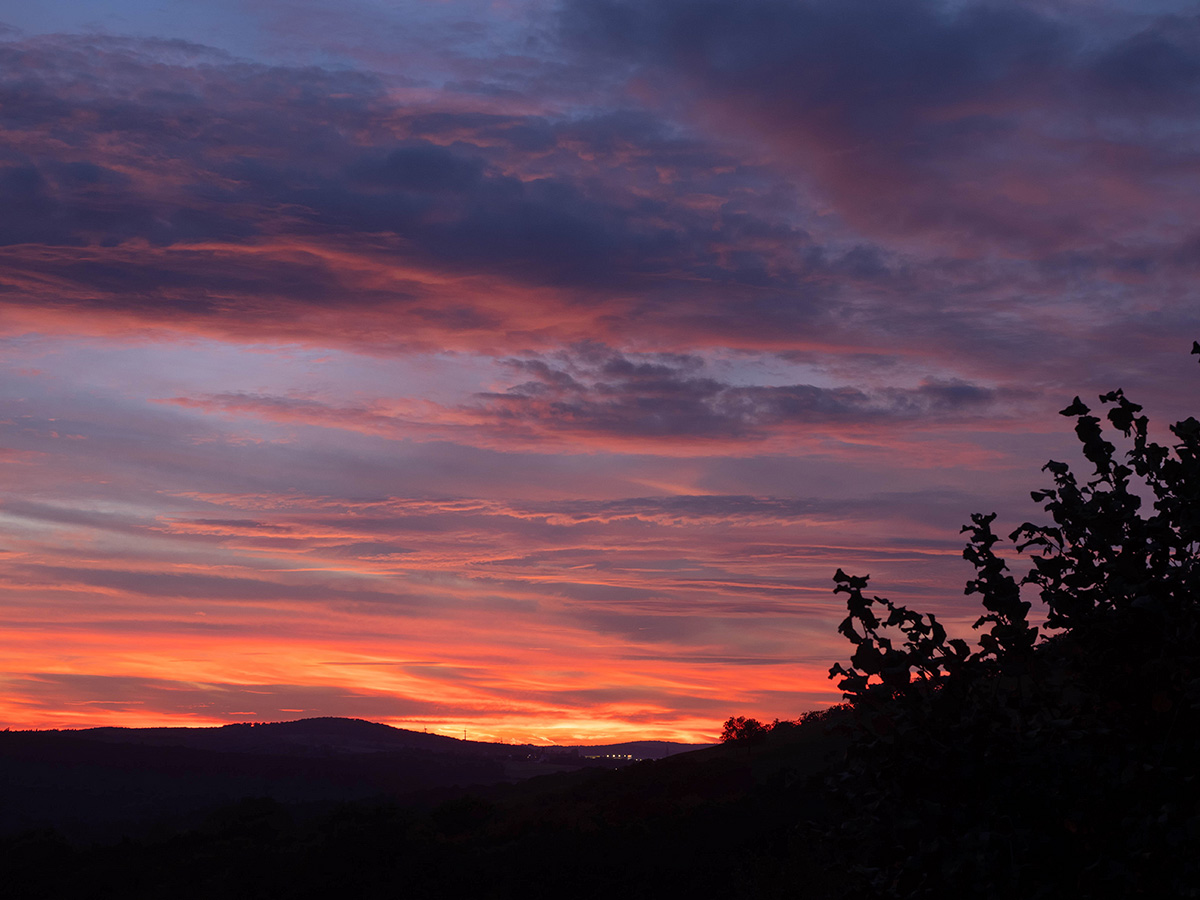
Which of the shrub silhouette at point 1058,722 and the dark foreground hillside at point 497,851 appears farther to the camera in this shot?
the dark foreground hillside at point 497,851

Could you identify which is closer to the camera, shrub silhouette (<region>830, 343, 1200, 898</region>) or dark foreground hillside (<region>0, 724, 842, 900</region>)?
shrub silhouette (<region>830, 343, 1200, 898</region>)

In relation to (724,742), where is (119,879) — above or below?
below

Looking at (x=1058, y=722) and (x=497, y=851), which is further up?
(x=1058, y=722)

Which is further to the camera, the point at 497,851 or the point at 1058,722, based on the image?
the point at 497,851

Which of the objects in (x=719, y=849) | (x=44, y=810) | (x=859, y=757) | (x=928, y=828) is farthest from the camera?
(x=44, y=810)

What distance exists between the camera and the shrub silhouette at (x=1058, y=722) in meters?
7.37

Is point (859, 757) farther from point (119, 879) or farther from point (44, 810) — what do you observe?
point (44, 810)

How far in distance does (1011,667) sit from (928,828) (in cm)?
173

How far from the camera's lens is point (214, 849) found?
69.9 metres

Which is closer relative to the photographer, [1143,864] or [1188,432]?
[1143,864]

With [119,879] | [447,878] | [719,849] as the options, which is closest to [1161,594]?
[719,849]

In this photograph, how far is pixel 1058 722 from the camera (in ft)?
25.6

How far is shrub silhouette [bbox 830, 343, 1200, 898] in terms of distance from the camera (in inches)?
290

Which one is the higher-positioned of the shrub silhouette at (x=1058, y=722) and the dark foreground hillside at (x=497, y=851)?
the shrub silhouette at (x=1058, y=722)
